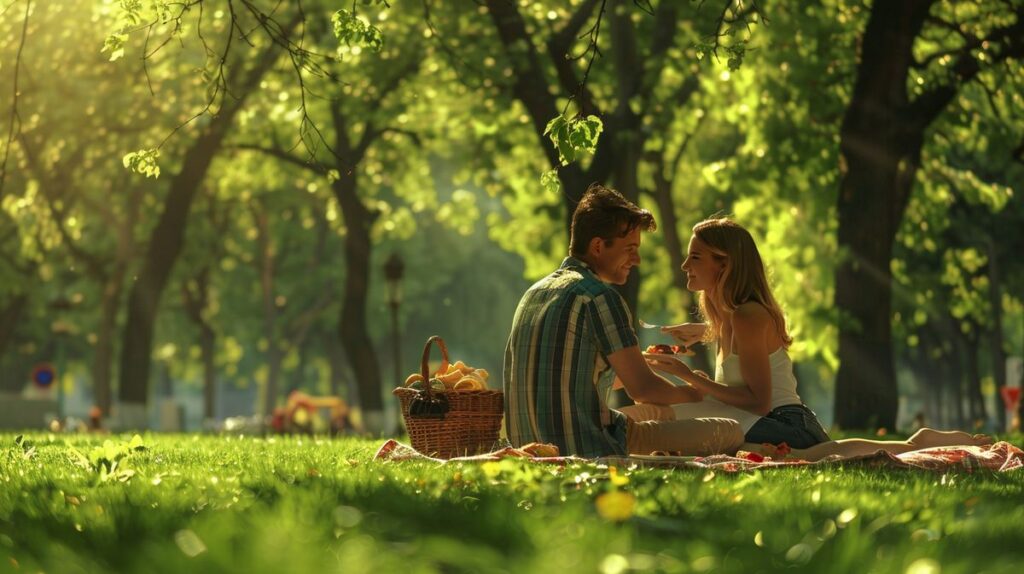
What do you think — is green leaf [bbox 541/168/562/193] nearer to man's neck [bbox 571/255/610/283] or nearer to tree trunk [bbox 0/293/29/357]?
man's neck [bbox 571/255/610/283]

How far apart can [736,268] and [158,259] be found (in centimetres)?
1891

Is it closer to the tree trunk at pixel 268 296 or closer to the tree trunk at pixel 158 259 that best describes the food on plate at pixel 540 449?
the tree trunk at pixel 158 259

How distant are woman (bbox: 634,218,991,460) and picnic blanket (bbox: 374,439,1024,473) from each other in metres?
0.29

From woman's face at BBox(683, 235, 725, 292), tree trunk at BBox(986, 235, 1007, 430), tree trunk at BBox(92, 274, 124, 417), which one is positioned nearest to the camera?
woman's face at BBox(683, 235, 725, 292)

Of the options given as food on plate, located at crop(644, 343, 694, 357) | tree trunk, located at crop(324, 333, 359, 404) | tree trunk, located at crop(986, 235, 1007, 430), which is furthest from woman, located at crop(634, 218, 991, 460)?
tree trunk, located at crop(324, 333, 359, 404)

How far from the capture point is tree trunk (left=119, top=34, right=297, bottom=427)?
2552 centimetres

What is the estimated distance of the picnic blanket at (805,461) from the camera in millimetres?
8180

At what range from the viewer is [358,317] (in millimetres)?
27984

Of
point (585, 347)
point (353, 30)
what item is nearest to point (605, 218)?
point (585, 347)

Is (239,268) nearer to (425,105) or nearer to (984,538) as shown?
(425,105)

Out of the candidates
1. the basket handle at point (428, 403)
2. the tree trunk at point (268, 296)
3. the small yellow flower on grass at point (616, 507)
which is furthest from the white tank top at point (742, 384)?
the tree trunk at point (268, 296)

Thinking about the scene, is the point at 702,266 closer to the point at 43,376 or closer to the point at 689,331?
the point at 689,331

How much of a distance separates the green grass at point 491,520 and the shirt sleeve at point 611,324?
1049mm

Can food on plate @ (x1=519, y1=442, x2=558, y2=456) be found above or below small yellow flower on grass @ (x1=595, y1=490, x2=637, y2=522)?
above
